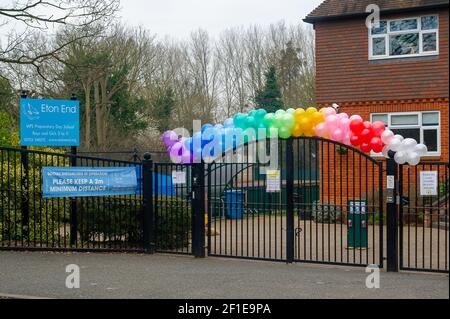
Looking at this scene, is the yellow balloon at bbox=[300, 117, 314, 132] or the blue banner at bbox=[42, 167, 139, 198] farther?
the yellow balloon at bbox=[300, 117, 314, 132]

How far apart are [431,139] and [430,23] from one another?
392cm

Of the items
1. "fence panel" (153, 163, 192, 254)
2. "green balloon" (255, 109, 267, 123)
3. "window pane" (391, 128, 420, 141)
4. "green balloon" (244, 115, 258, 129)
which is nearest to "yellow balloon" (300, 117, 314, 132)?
"green balloon" (255, 109, 267, 123)

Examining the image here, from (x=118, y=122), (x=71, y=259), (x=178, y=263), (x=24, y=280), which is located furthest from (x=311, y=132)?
(x=118, y=122)

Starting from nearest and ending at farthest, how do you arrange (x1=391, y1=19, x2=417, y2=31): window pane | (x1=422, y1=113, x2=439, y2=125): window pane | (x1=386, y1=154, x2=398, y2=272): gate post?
(x1=386, y1=154, x2=398, y2=272): gate post, (x1=422, y1=113, x2=439, y2=125): window pane, (x1=391, y1=19, x2=417, y2=31): window pane

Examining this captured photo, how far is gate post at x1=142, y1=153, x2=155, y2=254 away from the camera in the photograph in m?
13.4

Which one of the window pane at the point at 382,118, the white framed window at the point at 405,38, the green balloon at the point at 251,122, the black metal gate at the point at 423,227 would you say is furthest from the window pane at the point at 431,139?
the green balloon at the point at 251,122

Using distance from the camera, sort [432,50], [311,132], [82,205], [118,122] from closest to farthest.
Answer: [82,205] → [311,132] → [432,50] → [118,122]

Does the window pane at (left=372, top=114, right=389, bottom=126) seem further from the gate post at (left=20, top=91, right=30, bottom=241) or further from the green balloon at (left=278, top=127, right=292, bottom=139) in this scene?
the gate post at (left=20, top=91, right=30, bottom=241)

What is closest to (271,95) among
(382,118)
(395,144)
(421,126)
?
(382,118)

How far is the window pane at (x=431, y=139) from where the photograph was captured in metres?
22.5

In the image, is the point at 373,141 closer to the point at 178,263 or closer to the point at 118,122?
the point at 178,263

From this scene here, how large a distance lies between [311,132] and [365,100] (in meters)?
8.56

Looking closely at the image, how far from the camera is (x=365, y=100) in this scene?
2356cm

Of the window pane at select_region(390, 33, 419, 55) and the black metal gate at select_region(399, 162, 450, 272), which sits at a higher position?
the window pane at select_region(390, 33, 419, 55)
